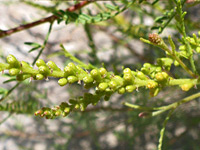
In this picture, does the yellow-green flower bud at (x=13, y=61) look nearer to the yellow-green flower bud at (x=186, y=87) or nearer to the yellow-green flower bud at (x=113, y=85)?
the yellow-green flower bud at (x=113, y=85)

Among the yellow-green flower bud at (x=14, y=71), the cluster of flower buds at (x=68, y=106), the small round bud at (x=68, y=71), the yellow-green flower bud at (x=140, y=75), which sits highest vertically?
the yellow-green flower bud at (x=14, y=71)

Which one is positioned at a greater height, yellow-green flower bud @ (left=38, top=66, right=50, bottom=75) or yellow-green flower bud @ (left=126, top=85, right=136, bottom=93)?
yellow-green flower bud @ (left=38, top=66, right=50, bottom=75)

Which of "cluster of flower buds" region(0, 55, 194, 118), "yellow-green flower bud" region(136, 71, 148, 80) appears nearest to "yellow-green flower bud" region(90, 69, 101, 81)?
"cluster of flower buds" region(0, 55, 194, 118)

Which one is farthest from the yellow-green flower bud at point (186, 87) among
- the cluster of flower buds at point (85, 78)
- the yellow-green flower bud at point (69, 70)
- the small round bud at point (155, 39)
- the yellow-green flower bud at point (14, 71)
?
the yellow-green flower bud at point (14, 71)

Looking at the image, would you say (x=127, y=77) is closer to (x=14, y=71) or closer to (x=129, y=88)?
(x=129, y=88)

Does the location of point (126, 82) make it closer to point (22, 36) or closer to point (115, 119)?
point (115, 119)

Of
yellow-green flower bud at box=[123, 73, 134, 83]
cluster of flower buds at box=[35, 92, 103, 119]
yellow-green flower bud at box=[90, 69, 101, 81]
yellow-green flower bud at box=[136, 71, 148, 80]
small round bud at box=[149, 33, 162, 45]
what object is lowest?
cluster of flower buds at box=[35, 92, 103, 119]

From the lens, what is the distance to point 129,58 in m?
2.05

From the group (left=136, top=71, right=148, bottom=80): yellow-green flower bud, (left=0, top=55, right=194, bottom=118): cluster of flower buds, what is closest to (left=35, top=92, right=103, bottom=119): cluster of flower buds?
(left=0, top=55, right=194, bottom=118): cluster of flower buds

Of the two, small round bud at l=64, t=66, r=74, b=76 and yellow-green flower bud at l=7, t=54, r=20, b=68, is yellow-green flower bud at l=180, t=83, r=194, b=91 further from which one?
yellow-green flower bud at l=7, t=54, r=20, b=68

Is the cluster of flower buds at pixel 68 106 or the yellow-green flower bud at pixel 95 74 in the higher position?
the yellow-green flower bud at pixel 95 74

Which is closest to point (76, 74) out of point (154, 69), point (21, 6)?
point (154, 69)

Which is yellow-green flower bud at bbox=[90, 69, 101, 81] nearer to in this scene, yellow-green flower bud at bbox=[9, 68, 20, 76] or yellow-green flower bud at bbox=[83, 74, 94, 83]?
yellow-green flower bud at bbox=[83, 74, 94, 83]

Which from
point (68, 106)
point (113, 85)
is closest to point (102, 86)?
point (113, 85)
